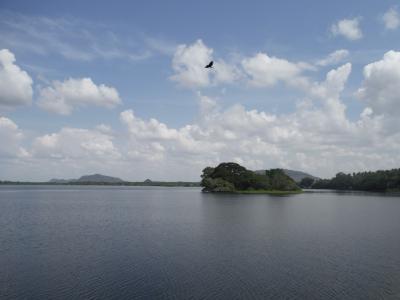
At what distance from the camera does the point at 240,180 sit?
191125 millimetres

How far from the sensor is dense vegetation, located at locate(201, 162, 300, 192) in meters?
188

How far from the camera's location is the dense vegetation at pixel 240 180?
188 m

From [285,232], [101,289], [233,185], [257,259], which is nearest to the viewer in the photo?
[101,289]

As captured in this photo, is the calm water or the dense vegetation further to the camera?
the dense vegetation

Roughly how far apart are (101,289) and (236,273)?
10.5 meters

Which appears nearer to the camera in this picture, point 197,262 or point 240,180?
point 197,262

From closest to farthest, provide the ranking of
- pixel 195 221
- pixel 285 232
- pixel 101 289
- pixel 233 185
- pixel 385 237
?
pixel 101 289 → pixel 385 237 → pixel 285 232 → pixel 195 221 → pixel 233 185

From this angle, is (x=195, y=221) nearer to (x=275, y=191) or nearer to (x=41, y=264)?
(x=41, y=264)

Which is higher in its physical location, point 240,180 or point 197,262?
point 240,180

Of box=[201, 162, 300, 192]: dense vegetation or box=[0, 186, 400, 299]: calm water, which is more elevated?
box=[201, 162, 300, 192]: dense vegetation

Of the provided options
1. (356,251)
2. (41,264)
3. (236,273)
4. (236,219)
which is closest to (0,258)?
(41,264)

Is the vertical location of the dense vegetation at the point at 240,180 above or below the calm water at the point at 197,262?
above

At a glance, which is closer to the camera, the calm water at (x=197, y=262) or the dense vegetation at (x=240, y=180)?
the calm water at (x=197, y=262)

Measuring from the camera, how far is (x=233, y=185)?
7416 inches
